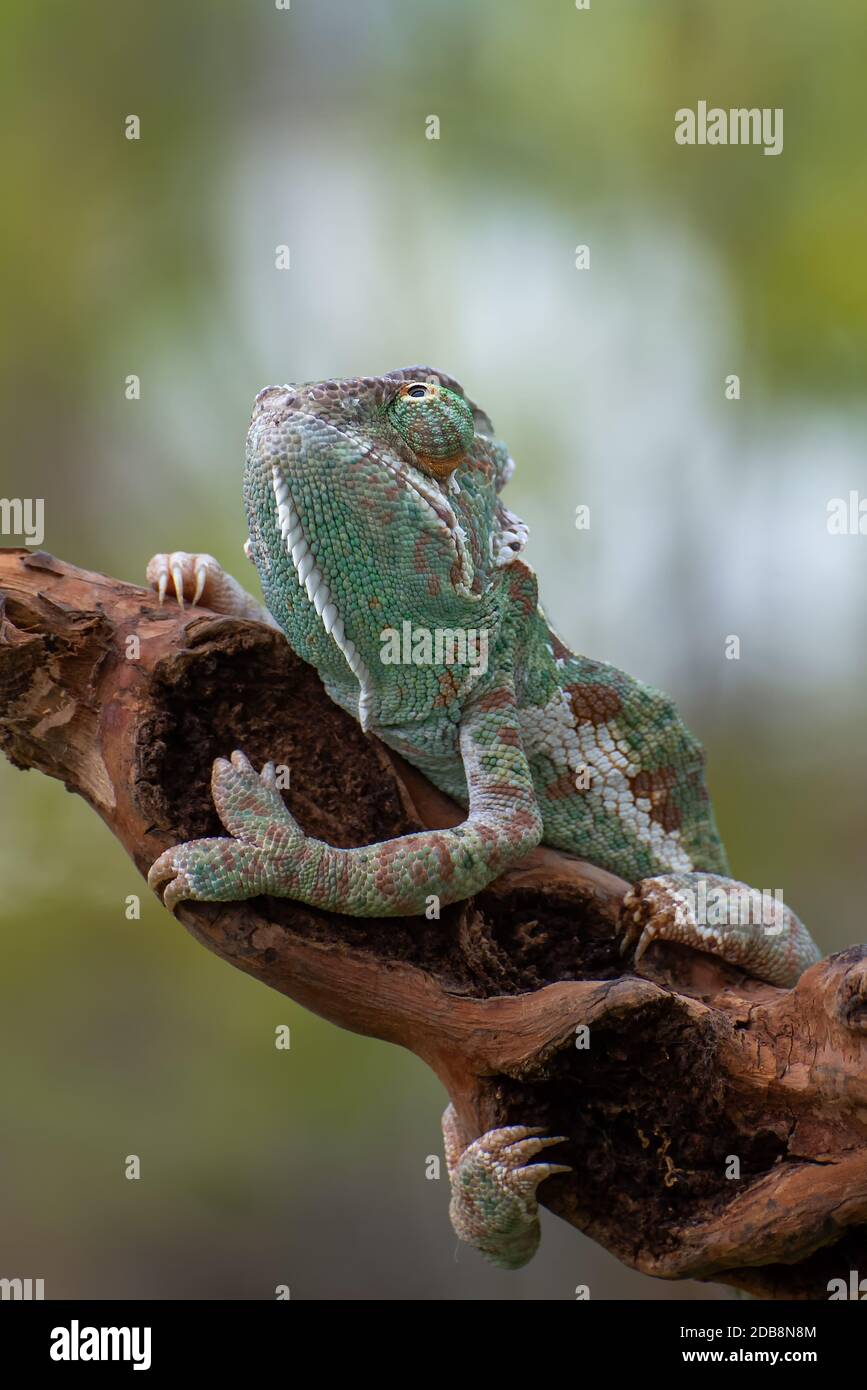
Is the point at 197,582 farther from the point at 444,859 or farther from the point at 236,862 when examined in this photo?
the point at 444,859

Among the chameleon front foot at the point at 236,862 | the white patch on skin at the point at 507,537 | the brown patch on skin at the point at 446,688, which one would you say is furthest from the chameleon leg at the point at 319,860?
the white patch on skin at the point at 507,537

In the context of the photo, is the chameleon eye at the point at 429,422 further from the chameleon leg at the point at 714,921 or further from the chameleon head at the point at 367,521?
the chameleon leg at the point at 714,921

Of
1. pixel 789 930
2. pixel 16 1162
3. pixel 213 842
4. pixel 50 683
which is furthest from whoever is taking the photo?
pixel 16 1162

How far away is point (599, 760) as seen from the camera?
326 centimetres

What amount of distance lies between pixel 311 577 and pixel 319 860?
2.11 ft

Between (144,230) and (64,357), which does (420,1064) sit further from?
(144,230)

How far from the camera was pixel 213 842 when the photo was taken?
2.56 meters

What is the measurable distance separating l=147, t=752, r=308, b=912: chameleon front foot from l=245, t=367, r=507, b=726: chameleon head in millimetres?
431

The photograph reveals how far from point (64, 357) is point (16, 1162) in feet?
11.6

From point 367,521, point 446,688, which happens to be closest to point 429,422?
point 367,521

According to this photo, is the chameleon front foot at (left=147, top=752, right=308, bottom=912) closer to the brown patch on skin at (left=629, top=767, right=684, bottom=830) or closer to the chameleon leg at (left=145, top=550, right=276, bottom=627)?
the chameleon leg at (left=145, top=550, right=276, bottom=627)

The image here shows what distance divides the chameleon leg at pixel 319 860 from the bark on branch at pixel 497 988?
0.09m

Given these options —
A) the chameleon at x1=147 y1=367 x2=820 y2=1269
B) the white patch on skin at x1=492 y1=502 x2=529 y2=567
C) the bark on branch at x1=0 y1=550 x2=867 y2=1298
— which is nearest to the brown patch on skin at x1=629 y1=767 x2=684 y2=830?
the chameleon at x1=147 y1=367 x2=820 y2=1269
